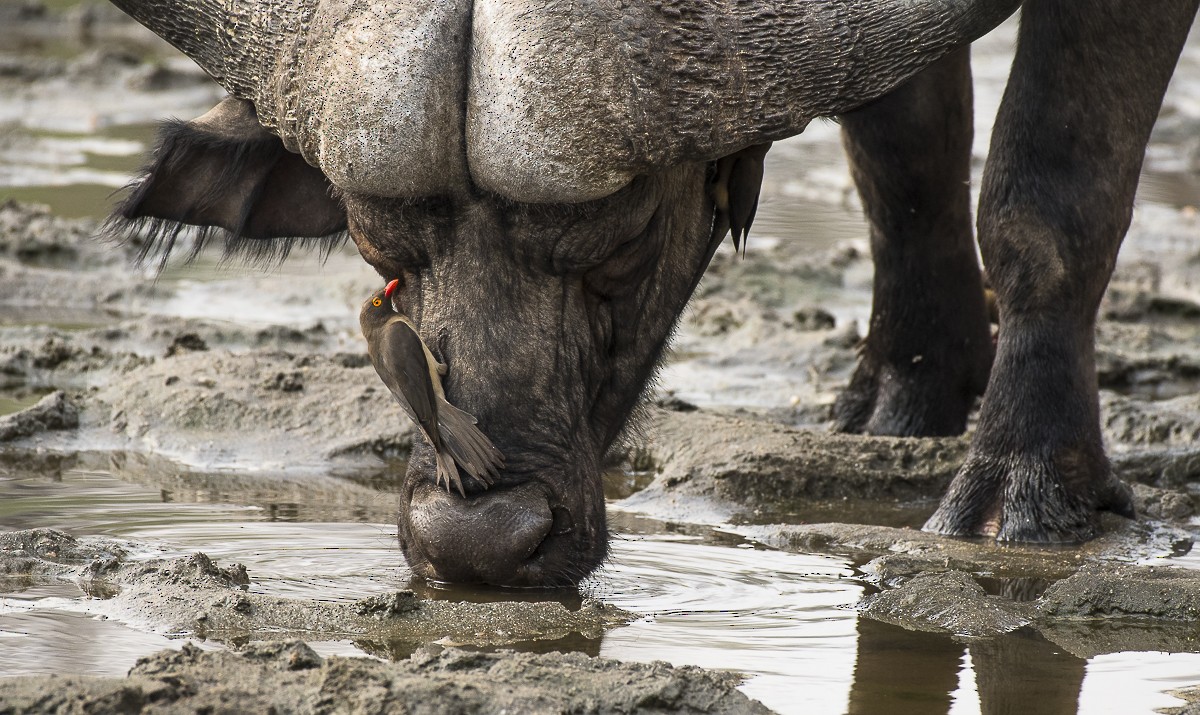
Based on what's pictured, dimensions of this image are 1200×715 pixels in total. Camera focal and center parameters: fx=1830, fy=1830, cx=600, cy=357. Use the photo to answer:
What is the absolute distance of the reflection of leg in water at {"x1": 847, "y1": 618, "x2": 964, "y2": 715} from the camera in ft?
10.7

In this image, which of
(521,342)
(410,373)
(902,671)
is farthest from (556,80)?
(902,671)

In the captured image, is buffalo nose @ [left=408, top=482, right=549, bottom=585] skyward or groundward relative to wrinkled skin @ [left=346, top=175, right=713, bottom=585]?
groundward

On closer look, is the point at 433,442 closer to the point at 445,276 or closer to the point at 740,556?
the point at 445,276

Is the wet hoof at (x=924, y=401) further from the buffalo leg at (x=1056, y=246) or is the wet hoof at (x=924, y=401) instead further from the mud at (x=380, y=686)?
the mud at (x=380, y=686)

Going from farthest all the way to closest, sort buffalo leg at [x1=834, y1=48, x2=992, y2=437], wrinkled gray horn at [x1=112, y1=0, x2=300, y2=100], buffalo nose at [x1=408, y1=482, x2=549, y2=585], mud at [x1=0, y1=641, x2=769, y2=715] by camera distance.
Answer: buffalo leg at [x1=834, y1=48, x2=992, y2=437], wrinkled gray horn at [x1=112, y1=0, x2=300, y2=100], buffalo nose at [x1=408, y1=482, x2=549, y2=585], mud at [x1=0, y1=641, x2=769, y2=715]

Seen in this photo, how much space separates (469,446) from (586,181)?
0.64m

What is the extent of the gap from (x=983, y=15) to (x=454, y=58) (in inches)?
49.0

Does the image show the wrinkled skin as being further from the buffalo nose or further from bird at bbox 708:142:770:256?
bird at bbox 708:142:770:256

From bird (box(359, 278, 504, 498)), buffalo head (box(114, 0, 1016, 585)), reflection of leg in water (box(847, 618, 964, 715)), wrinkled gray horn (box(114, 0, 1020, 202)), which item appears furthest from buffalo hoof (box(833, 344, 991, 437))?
bird (box(359, 278, 504, 498))

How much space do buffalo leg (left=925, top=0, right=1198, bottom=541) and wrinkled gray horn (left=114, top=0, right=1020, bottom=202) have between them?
1.98ft

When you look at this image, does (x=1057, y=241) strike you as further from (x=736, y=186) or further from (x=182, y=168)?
(x=182, y=168)

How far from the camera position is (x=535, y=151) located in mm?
3941

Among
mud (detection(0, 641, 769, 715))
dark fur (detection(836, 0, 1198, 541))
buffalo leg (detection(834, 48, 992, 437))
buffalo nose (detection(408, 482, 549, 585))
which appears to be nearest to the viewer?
mud (detection(0, 641, 769, 715))

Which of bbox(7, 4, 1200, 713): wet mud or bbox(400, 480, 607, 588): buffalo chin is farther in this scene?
bbox(400, 480, 607, 588): buffalo chin
